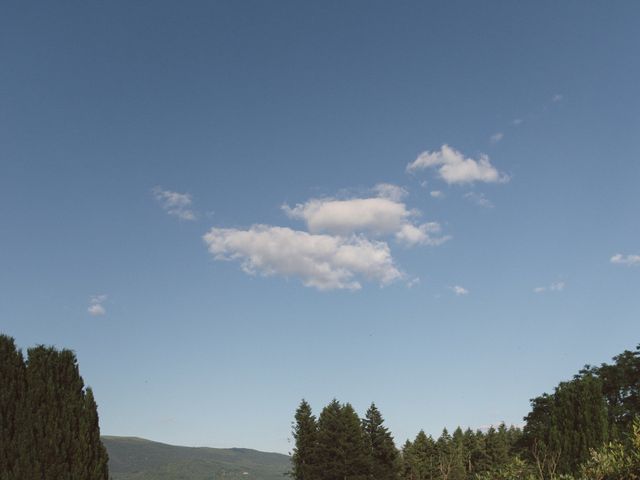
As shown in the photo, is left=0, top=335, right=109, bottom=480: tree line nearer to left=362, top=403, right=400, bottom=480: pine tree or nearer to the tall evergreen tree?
the tall evergreen tree

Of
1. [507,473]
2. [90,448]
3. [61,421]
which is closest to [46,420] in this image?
[61,421]

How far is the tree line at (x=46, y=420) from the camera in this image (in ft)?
70.5

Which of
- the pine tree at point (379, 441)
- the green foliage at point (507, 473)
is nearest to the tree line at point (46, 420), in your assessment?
the green foliage at point (507, 473)

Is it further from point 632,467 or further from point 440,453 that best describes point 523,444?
point 632,467

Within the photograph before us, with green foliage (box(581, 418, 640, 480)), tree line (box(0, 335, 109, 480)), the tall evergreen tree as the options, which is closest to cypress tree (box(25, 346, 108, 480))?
tree line (box(0, 335, 109, 480))

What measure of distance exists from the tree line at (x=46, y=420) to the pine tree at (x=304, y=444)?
164ft

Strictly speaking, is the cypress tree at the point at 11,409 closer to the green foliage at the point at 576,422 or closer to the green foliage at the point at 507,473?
the green foliage at the point at 507,473

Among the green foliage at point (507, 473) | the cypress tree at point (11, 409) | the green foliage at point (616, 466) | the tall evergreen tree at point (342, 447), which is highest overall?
the cypress tree at point (11, 409)

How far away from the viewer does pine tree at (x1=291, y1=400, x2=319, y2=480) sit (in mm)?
70131

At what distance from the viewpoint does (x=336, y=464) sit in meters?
66.8

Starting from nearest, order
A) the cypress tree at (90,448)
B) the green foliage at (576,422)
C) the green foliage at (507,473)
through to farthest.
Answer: the green foliage at (507,473)
the cypress tree at (90,448)
the green foliage at (576,422)

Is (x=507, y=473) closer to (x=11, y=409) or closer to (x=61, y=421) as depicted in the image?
(x=61, y=421)

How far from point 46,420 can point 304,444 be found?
5518 centimetres

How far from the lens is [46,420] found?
73.2 feet
